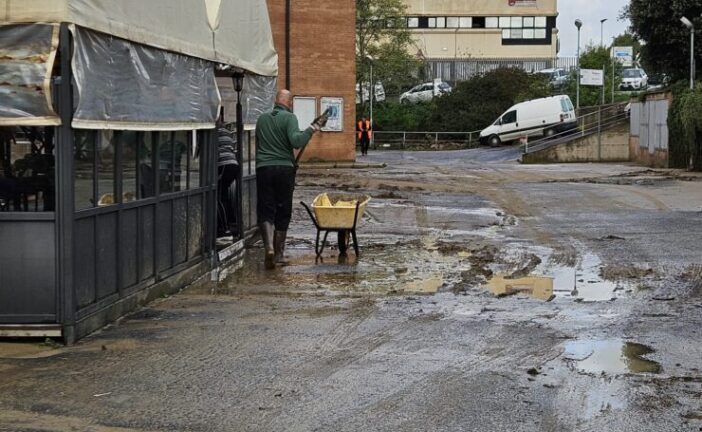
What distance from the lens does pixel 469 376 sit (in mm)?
7141

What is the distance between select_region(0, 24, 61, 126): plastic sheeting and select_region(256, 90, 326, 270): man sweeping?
4.93 metres

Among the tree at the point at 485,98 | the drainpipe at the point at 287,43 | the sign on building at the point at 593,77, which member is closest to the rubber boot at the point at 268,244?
the drainpipe at the point at 287,43

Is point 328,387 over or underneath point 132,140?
underneath

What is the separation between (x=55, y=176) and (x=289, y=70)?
31.6 metres

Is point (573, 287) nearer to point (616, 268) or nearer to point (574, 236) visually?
point (616, 268)

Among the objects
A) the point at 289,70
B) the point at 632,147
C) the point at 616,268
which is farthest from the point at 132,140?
the point at 632,147

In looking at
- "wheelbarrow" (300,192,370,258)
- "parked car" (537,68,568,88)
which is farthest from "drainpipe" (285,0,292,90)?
"wheelbarrow" (300,192,370,258)

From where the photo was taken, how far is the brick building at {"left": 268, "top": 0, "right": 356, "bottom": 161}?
38344 mm

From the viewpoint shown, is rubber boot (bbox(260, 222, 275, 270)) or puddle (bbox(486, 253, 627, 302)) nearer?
puddle (bbox(486, 253, 627, 302))

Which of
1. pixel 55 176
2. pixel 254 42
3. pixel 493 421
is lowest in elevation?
pixel 493 421

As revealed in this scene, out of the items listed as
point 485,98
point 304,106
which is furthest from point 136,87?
point 485,98

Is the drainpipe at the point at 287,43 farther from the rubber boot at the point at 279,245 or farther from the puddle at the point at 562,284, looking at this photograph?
the puddle at the point at 562,284

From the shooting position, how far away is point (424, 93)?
202ft

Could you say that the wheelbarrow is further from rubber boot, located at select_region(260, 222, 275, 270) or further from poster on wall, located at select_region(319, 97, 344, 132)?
poster on wall, located at select_region(319, 97, 344, 132)
